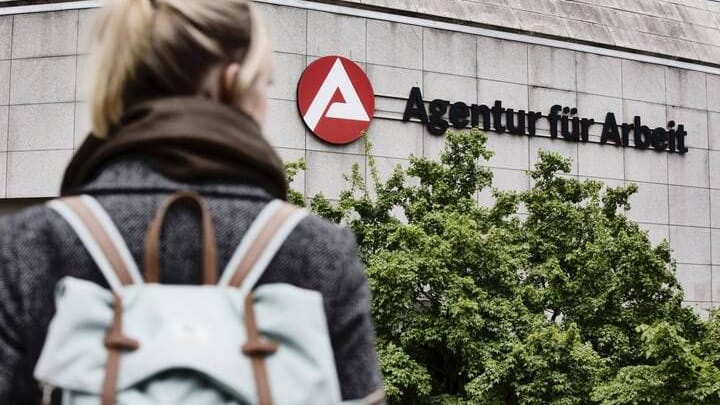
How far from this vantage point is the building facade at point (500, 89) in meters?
22.6

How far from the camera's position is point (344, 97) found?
2305 cm

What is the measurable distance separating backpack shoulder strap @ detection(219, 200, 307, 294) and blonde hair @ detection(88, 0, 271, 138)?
0.24 metres

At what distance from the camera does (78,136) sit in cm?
2258

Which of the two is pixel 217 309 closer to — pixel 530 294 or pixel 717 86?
pixel 530 294

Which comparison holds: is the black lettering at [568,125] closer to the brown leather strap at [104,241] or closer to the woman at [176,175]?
the woman at [176,175]

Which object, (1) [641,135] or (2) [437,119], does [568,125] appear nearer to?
(1) [641,135]

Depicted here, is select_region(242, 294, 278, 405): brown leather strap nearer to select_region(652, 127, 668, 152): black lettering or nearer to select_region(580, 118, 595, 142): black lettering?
select_region(580, 118, 595, 142): black lettering

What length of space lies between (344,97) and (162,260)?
844 inches

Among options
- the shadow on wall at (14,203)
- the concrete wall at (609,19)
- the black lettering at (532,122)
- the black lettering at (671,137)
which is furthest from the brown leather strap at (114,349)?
the black lettering at (671,137)

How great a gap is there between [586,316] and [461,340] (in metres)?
2.31

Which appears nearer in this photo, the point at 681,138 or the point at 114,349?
the point at 114,349

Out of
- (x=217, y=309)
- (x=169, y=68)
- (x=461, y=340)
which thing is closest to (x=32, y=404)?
(x=217, y=309)

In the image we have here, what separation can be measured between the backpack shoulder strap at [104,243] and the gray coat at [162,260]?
1 centimetres

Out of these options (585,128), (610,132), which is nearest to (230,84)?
(585,128)
